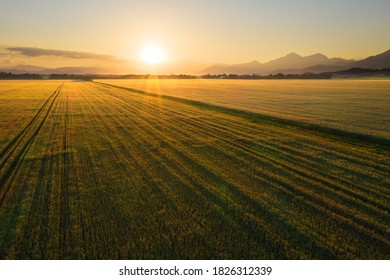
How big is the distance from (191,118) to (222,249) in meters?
17.7

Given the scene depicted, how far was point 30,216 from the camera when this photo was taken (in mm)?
6926

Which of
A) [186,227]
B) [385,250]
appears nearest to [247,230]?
[186,227]

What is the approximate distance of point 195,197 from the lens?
791 cm

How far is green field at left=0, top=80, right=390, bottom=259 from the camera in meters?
5.73

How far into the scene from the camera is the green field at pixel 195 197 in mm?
5730

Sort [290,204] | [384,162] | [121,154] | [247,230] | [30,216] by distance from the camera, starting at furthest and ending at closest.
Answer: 1. [121,154]
2. [384,162]
3. [290,204]
4. [30,216]
5. [247,230]

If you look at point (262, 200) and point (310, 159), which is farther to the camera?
point (310, 159)

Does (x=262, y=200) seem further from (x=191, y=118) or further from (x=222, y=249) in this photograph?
(x=191, y=118)

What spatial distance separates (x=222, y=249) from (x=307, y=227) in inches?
83.0

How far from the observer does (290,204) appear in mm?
7516
